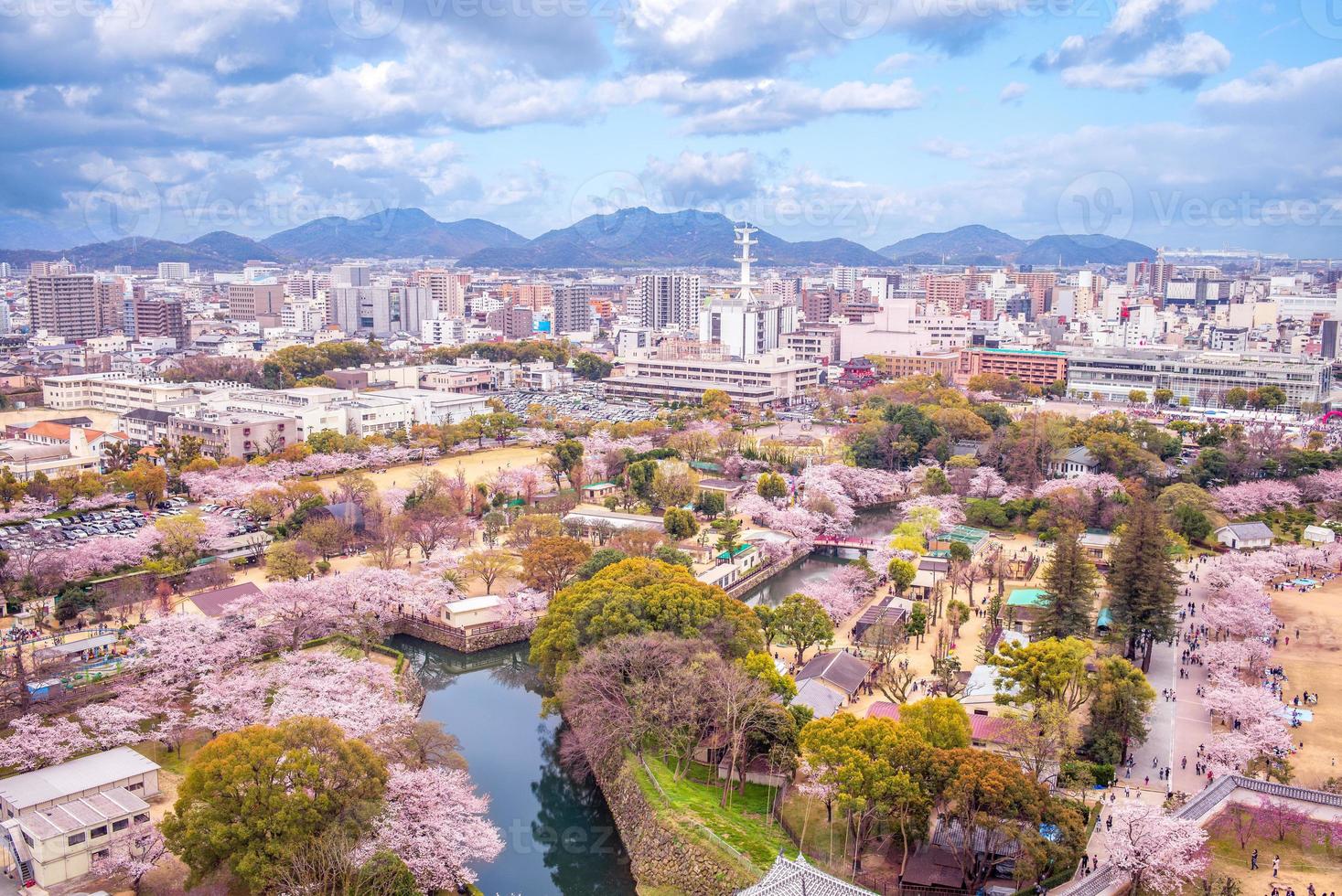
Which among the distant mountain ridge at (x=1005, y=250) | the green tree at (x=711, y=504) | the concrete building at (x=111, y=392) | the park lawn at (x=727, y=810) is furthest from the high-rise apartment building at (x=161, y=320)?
the distant mountain ridge at (x=1005, y=250)

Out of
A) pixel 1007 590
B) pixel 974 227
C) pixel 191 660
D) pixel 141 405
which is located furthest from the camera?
pixel 974 227

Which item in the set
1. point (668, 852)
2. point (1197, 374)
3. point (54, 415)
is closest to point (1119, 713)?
point (668, 852)

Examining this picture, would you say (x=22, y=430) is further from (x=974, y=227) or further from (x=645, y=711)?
(x=974, y=227)

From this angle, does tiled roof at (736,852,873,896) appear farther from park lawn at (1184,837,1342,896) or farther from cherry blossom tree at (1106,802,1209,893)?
park lawn at (1184,837,1342,896)

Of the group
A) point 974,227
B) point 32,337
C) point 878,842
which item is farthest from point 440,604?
point 974,227

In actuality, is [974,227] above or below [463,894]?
above

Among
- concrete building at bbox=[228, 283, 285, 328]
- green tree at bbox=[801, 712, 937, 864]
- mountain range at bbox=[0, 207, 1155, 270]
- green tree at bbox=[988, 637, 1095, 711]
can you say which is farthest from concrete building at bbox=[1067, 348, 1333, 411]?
mountain range at bbox=[0, 207, 1155, 270]

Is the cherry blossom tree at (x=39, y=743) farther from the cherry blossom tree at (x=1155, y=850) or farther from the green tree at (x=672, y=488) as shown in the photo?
the green tree at (x=672, y=488)
